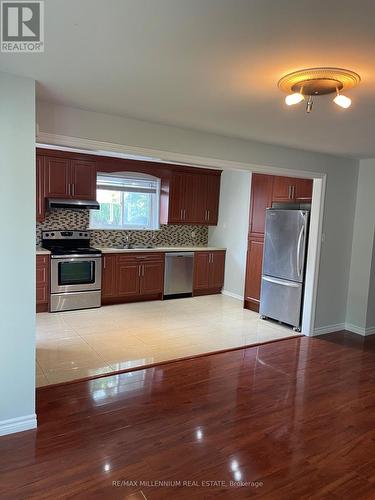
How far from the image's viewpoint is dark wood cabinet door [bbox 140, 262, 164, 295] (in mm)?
5965

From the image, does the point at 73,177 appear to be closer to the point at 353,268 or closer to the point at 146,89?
the point at 146,89

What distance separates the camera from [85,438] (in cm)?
243

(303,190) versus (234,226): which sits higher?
(303,190)

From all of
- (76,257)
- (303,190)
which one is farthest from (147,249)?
(303,190)

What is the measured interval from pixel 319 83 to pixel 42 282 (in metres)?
4.38

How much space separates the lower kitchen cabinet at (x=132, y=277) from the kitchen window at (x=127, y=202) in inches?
28.3

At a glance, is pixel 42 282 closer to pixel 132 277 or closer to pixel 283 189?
pixel 132 277

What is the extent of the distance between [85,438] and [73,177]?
12.8 ft

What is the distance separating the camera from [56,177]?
5.28 meters

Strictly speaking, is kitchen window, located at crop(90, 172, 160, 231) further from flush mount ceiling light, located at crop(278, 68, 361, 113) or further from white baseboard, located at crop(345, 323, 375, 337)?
flush mount ceiling light, located at crop(278, 68, 361, 113)

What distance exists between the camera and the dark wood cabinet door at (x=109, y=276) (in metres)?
5.60

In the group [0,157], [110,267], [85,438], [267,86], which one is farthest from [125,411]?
[110,267]

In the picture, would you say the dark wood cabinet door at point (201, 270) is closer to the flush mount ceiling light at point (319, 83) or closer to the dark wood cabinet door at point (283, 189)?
the dark wood cabinet door at point (283, 189)

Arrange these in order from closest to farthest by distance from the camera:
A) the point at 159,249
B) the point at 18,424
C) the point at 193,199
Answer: the point at 18,424 < the point at 159,249 < the point at 193,199
